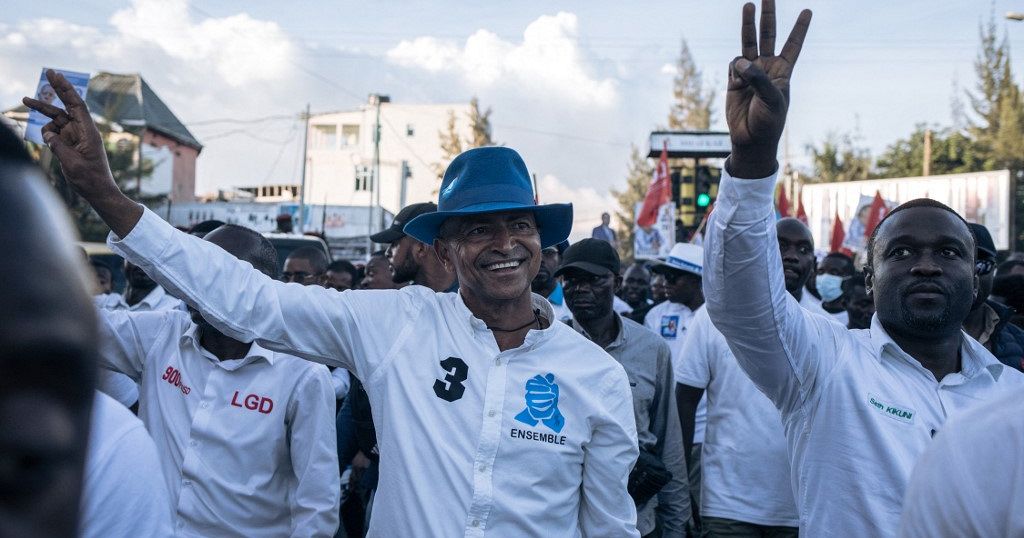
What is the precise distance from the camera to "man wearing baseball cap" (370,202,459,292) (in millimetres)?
5417

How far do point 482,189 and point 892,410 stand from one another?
4.76 ft

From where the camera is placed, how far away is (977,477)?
1.29 m

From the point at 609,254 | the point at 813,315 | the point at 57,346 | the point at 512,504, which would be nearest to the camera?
the point at 57,346

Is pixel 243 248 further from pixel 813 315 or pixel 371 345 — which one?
pixel 813 315

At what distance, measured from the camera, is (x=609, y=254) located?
579cm

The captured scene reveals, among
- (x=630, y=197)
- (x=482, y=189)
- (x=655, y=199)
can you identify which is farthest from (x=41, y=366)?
(x=630, y=197)

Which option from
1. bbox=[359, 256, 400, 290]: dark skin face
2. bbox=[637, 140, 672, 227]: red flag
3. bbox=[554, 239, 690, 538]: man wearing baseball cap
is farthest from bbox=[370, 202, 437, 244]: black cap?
bbox=[637, 140, 672, 227]: red flag

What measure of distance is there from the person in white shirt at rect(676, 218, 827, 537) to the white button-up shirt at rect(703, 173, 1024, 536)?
1.51 m

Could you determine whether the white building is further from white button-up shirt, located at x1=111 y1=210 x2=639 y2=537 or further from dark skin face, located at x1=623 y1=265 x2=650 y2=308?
white button-up shirt, located at x1=111 y1=210 x2=639 y2=537

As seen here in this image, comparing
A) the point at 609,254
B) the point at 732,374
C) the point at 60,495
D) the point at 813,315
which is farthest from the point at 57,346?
the point at 609,254

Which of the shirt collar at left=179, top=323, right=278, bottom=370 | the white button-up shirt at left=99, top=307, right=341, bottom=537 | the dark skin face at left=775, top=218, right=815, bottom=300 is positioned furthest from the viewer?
the dark skin face at left=775, top=218, right=815, bottom=300

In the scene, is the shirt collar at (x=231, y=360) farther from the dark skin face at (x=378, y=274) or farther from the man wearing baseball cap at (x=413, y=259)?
the dark skin face at (x=378, y=274)

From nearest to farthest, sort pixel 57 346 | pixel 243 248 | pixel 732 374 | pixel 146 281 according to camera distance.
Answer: pixel 57 346, pixel 243 248, pixel 732 374, pixel 146 281

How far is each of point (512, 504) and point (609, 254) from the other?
11.3ft
